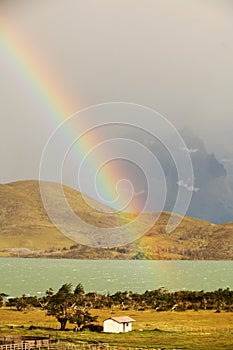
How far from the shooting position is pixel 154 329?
7.52 meters

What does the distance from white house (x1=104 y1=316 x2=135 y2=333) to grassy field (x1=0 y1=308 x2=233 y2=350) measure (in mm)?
56

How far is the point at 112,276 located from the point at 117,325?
26.7 inches

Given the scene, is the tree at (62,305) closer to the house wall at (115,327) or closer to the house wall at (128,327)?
the house wall at (115,327)

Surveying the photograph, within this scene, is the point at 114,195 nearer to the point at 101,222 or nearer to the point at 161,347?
the point at 101,222

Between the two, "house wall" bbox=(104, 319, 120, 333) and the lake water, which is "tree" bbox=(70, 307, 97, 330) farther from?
the lake water

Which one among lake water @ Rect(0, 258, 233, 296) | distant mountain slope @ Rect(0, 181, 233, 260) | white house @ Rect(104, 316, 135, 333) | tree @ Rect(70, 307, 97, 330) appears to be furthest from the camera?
distant mountain slope @ Rect(0, 181, 233, 260)

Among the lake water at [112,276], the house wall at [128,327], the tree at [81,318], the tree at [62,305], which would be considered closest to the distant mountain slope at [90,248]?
the lake water at [112,276]

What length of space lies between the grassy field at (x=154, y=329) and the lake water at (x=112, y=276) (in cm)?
31

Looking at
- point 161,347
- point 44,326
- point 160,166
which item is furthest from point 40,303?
point 160,166

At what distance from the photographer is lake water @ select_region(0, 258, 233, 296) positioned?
7.78 metres

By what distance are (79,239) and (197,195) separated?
1581mm

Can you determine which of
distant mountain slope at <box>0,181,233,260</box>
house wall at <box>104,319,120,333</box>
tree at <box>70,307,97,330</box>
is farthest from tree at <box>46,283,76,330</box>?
distant mountain slope at <box>0,181,233,260</box>

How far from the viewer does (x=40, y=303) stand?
769 cm

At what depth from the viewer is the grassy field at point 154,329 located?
7.38m
